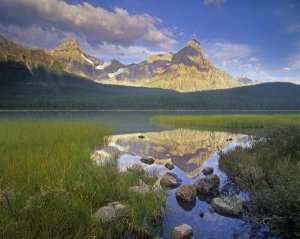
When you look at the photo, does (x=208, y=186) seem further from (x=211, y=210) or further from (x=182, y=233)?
(x=182, y=233)

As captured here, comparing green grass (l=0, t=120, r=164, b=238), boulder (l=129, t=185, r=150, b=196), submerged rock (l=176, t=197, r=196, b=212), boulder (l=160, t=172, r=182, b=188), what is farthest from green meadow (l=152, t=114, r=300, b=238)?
boulder (l=129, t=185, r=150, b=196)

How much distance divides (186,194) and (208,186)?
1677 mm

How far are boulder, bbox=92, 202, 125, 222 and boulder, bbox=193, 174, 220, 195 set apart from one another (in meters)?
5.24

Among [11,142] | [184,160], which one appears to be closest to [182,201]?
[184,160]

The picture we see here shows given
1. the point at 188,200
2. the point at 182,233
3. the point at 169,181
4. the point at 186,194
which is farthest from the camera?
the point at 169,181

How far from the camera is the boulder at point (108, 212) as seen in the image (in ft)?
28.9

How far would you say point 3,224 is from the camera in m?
7.14

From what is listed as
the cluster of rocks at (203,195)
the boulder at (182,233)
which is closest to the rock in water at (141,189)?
the cluster of rocks at (203,195)

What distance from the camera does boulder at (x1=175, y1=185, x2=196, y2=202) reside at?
12.4 m

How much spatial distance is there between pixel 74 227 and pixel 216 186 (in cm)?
788

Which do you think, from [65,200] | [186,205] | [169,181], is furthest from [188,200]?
[65,200]

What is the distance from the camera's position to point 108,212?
9117 millimetres

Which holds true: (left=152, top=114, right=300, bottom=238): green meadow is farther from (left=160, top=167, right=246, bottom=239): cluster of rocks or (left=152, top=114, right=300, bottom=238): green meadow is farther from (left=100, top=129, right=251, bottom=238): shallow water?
(left=100, top=129, right=251, bottom=238): shallow water

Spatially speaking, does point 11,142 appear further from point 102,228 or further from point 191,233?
point 191,233
